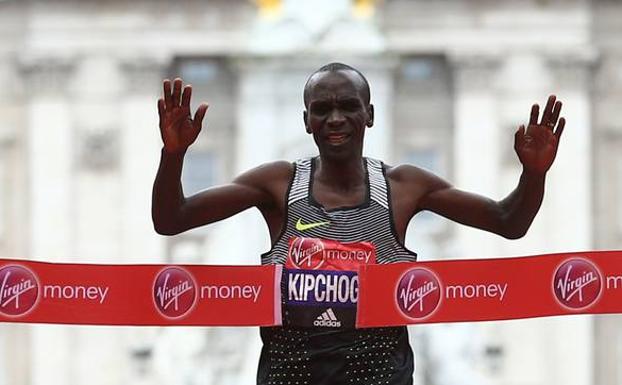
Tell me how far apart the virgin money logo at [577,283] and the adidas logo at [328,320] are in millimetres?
920

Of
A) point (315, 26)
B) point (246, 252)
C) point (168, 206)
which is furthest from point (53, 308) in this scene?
point (315, 26)

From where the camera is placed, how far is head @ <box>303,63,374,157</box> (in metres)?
4.67

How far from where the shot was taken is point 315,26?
91.7 feet

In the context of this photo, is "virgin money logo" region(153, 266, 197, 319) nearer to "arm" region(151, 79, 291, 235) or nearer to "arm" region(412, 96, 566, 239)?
"arm" region(151, 79, 291, 235)

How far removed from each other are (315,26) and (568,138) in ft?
16.5

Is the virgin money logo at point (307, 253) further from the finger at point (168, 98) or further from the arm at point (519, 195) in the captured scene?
the finger at point (168, 98)

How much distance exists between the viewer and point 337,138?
4688mm

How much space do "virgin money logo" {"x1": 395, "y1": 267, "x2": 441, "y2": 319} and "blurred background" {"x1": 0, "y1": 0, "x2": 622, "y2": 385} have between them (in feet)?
82.0

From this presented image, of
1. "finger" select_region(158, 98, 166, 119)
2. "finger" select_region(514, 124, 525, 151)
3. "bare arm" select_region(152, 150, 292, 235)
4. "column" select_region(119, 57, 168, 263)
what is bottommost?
"bare arm" select_region(152, 150, 292, 235)

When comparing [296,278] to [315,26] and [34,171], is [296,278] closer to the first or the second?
[315,26]

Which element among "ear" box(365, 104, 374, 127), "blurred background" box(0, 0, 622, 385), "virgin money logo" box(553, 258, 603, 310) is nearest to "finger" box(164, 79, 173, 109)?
"ear" box(365, 104, 374, 127)

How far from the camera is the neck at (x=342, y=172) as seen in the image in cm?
475

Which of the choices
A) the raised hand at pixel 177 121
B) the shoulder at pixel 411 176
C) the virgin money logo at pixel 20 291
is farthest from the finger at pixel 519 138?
the virgin money logo at pixel 20 291

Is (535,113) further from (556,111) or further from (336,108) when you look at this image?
(336,108)
